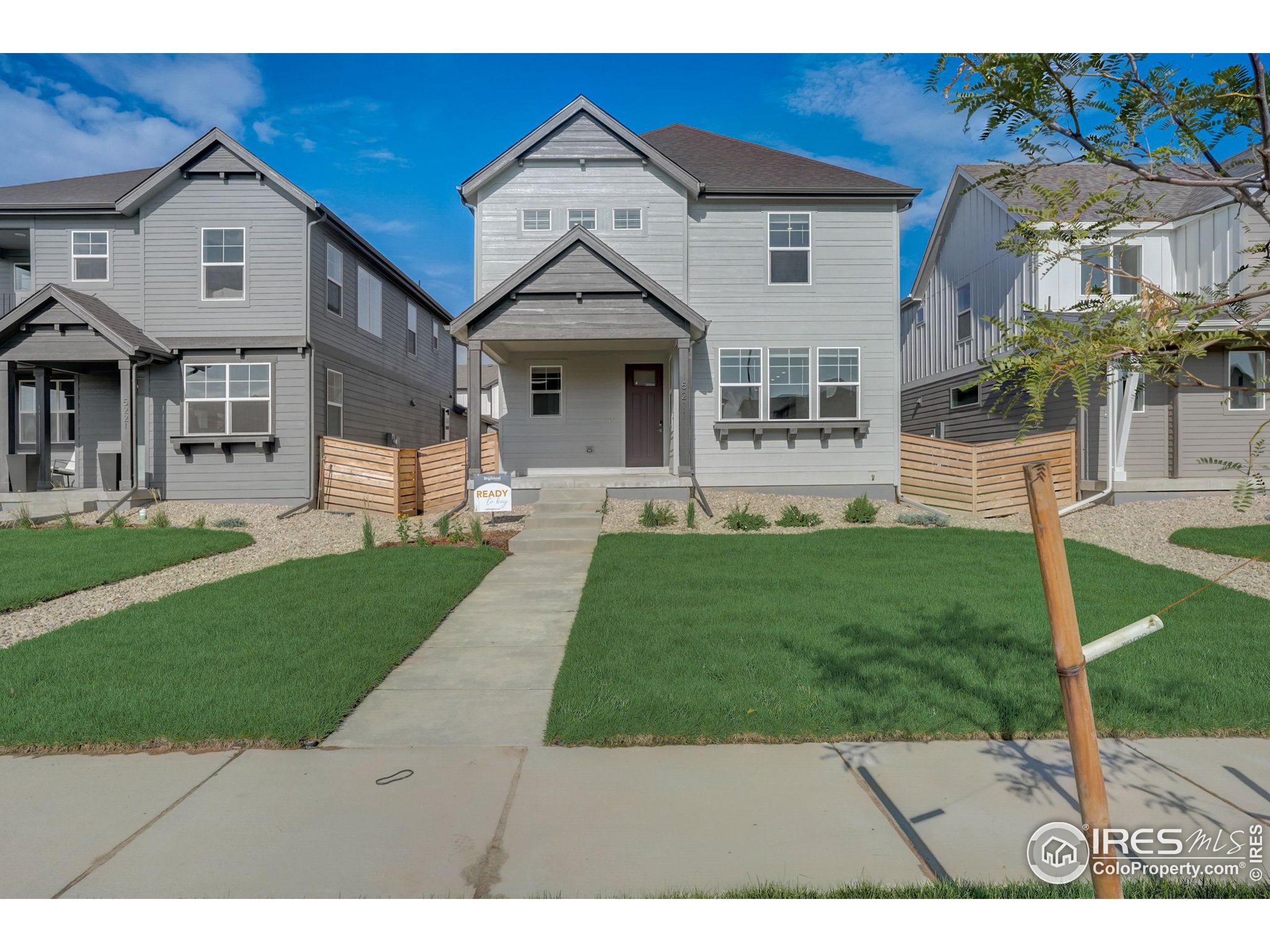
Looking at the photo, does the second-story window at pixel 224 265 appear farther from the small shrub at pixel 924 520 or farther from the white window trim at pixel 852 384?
the small shrub at pixel 924 520

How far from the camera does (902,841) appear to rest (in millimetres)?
2930

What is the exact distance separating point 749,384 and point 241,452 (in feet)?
36.1

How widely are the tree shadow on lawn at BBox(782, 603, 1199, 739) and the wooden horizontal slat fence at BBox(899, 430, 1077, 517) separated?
8.31 m

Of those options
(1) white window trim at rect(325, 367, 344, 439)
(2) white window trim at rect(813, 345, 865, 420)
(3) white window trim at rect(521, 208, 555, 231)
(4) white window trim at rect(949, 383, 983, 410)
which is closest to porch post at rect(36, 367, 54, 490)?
(1) white window trim at rect(325, 367, 344, 439)

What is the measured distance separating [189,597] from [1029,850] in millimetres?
7761

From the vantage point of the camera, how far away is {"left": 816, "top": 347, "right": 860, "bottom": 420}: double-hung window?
15.1 meters

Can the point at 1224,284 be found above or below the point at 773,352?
below

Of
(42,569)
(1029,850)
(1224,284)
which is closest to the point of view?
(1224,284)

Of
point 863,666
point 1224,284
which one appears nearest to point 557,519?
point 863,666

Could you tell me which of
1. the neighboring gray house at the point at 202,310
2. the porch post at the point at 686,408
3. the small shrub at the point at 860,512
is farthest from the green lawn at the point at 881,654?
the neighboring gray house at the point at 202,310

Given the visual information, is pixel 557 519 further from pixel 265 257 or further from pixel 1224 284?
pixel 1224 284

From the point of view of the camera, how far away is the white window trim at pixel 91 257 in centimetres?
1519

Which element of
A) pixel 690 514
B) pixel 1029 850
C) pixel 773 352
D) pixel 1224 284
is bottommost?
pixel 1029 850

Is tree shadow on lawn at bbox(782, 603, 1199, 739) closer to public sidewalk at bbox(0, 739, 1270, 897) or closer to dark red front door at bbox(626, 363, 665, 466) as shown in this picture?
public sidewalk at bbox(0, 739, 1270, 897)
